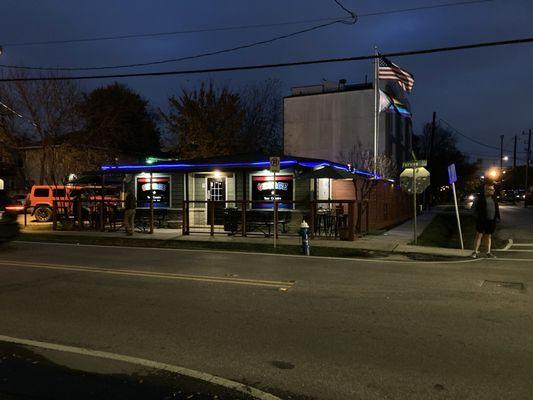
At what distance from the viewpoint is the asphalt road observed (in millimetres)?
4770

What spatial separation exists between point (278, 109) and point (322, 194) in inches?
1048

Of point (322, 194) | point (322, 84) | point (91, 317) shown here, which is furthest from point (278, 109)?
point (91, 317)

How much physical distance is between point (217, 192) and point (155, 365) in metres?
17.3

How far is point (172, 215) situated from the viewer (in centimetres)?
2247

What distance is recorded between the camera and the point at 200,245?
16.1 meters

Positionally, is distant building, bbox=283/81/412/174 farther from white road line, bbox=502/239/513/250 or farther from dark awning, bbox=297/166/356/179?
dark awning, bbox=297/166/356/179

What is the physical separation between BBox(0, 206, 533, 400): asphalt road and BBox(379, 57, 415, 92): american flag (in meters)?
15.0

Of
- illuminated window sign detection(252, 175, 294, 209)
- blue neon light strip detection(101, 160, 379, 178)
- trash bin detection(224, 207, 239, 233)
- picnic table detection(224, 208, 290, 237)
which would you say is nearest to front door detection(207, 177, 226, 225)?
blue neon light strip detection(101, 160, 379, 178)

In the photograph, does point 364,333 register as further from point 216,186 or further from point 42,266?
point 216,186

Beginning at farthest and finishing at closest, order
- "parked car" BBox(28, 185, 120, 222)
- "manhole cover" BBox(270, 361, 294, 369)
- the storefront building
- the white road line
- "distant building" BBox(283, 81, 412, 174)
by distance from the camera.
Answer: "distant building" BBox(283, 81, 412, 174) → "parked car" BBox(28, 185, 120, 222) → the storefront building → the white road line → "manhole cover" BBox(270, 361, 294, 369)

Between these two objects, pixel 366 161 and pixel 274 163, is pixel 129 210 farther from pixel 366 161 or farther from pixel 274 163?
pixel 366 161

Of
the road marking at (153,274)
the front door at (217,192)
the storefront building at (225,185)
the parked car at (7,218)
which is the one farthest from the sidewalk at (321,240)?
the road marking at (153,274)

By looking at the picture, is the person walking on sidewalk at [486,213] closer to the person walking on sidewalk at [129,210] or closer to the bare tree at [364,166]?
the bare tree at [364,166]

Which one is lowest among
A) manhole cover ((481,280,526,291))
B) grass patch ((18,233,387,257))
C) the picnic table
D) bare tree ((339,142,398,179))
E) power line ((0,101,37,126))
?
manhole cover ((481,280,526,291))
